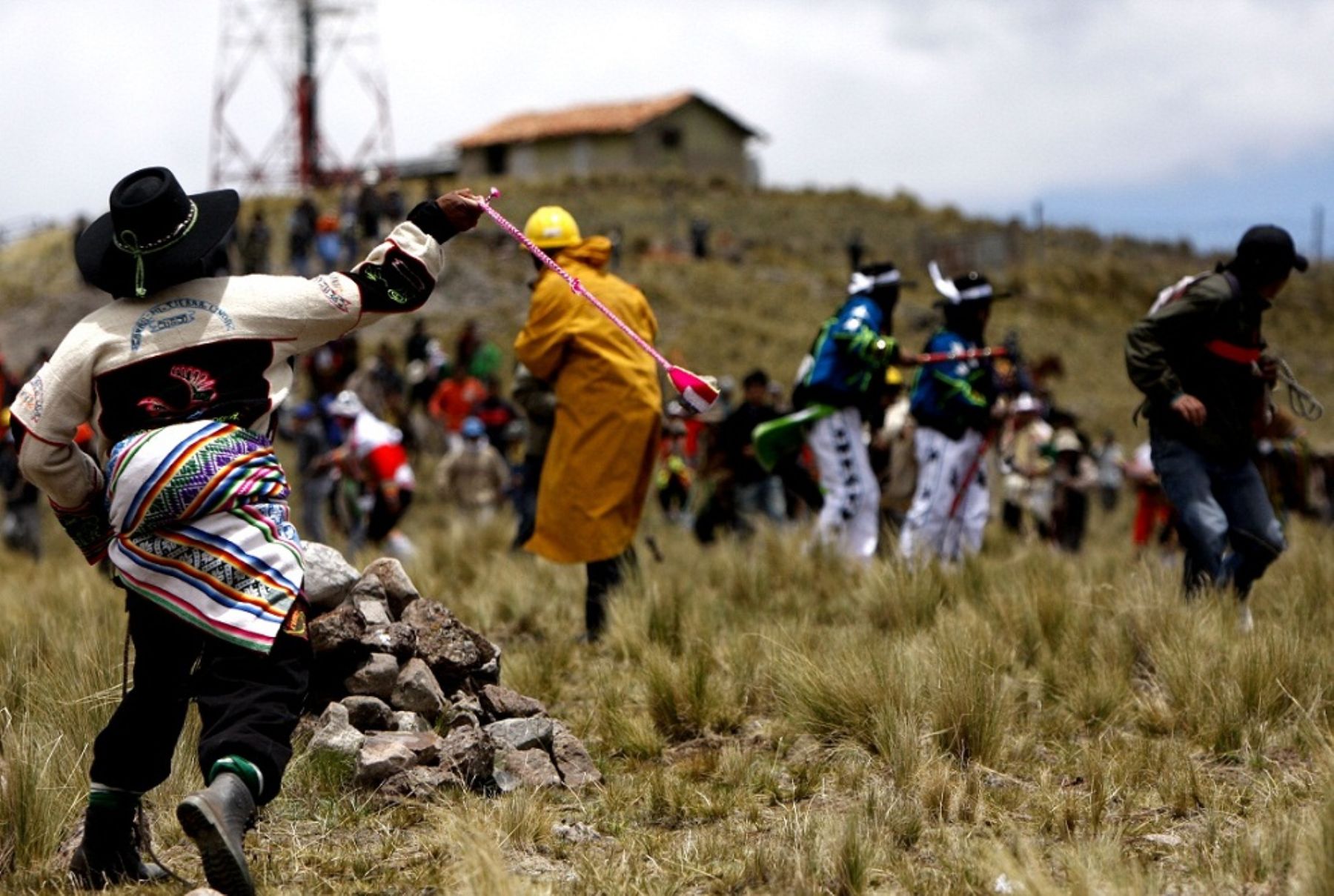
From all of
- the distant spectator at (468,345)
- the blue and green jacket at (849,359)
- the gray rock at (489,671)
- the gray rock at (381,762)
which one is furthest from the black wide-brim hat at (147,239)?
the distant spectator at (468,345)

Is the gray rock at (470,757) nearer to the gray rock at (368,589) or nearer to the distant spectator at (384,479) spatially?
the gray rock at (368,589)

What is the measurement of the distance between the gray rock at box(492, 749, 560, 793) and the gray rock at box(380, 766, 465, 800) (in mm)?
172

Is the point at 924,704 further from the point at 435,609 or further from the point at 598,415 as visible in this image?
the point at 598,415

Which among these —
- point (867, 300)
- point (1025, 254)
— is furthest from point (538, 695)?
point (1025, 254)

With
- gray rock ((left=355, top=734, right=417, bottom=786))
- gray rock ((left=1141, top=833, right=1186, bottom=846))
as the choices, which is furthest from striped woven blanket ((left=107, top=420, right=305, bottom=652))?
gray rock ((left=1141, top=833, right=1186, bottom=846))

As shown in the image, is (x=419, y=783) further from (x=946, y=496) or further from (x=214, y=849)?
(x=946, y=496)

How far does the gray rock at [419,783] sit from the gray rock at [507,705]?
595 millimetres

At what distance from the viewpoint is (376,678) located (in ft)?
17.7

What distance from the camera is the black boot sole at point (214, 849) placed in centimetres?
351

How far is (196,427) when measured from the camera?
3.92 meters

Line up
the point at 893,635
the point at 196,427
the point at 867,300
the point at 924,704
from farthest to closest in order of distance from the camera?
the point at 867,300
the point at 893,635
the point at 924,704
the point at 196,427

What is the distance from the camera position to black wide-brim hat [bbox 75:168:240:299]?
3953 millimetres

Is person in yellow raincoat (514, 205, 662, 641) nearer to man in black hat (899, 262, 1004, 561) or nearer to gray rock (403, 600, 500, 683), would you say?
gray rock (403, 600, 500, 683)

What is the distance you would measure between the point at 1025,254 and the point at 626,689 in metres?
40.4
